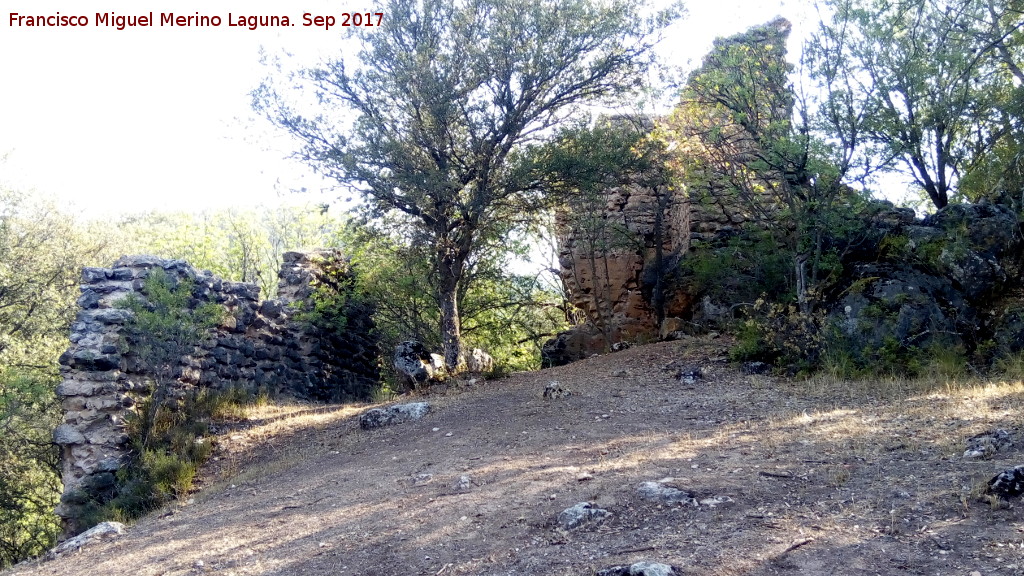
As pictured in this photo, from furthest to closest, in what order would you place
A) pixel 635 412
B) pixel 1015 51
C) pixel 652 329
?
pixel 652 329 < pixel 1015 51 < pixel 635 412

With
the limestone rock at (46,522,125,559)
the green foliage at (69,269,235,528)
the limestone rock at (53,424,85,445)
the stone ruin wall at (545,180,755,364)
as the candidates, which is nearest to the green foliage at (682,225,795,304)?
the stone ruin wall at (545,180,755,364)

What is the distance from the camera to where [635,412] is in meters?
8.07

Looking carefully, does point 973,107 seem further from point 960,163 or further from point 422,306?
point 422,306

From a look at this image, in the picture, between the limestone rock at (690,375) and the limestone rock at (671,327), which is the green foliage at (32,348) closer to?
the limestone rock at (690,375)

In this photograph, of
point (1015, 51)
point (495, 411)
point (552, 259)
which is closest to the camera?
point (495, 411)

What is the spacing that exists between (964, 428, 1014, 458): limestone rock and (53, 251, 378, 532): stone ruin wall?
8580 mm

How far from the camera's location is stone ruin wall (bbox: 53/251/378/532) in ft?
30.5

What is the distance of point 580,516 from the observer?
15.7ft

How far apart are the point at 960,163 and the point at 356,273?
33.4ft

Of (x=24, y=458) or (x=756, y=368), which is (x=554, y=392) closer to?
(x=756, y=368)

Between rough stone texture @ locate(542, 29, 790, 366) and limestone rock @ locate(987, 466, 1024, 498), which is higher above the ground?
rough stone texture @ locate(542, 29, 790, 366)

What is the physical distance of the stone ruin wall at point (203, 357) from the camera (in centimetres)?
930

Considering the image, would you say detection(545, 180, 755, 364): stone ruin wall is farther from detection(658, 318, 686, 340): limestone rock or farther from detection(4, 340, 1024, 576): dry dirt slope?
detection(4, 340, 1024, 576): dry dirt slope

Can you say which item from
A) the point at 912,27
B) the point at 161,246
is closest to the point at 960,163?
the point at 912,27
